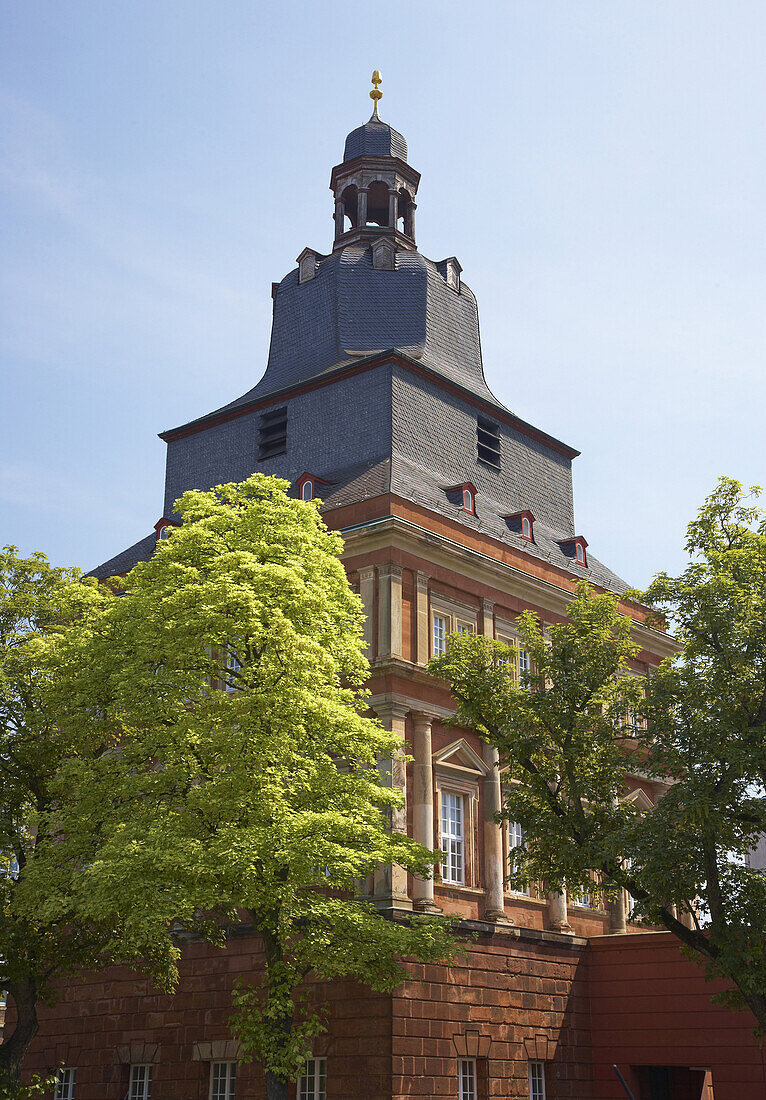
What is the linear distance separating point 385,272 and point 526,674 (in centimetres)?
2063

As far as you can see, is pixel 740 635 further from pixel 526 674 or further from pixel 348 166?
pixel 348 166

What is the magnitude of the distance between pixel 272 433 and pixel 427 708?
13.4 m

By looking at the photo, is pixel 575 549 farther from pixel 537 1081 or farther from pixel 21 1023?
pixel 21 1023

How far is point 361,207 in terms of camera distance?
45.0m

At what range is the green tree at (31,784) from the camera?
25.6 m

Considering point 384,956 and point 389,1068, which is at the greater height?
point 384,956

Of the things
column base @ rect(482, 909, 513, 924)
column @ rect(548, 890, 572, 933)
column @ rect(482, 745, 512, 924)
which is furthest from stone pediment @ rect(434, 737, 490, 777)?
column @ rect(548, 890, 572, 933)

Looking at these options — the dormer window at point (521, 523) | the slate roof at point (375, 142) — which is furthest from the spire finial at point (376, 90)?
the dormer window at point (521, 523)

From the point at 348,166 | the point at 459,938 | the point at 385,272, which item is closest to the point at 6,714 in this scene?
the point at 459,938

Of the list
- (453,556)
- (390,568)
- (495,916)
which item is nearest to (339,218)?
(453,556)

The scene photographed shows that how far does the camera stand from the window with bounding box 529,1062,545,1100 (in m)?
30.5

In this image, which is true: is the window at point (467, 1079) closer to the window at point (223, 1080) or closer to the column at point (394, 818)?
the column at point (394, 818)

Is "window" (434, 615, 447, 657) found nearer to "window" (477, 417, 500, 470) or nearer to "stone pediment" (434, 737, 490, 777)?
"stone pediment" (434, 737, 490, 777)

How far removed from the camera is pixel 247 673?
24.1 meters
